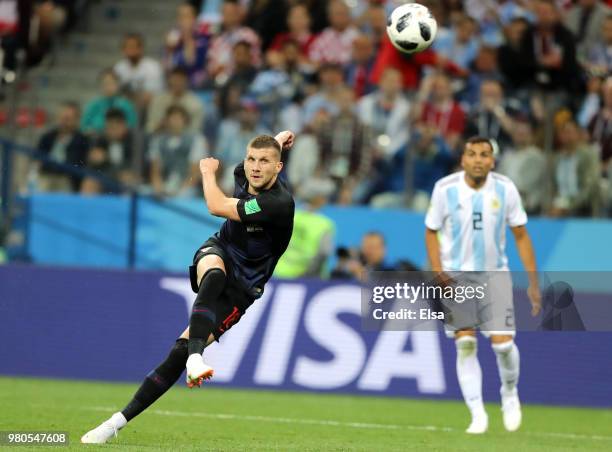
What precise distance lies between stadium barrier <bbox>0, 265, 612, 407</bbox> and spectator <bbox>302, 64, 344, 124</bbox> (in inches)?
105

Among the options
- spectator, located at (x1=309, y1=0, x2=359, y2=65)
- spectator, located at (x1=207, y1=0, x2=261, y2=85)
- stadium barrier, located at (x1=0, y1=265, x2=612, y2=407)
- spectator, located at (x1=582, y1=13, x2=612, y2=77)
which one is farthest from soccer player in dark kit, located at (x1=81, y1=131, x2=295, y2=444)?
spectator, located at (x1=207, y1=0, x2=261, y2=85)

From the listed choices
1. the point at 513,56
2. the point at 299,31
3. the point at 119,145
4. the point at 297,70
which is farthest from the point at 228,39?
the point at 513,56

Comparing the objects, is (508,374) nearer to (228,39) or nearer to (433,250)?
(433,250)

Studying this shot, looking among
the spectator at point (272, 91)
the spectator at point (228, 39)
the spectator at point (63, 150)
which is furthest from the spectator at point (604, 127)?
the spectator at point (63, 150)

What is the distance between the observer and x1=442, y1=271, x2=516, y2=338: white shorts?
36.0 feet

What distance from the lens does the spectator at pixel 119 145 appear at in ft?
53.0

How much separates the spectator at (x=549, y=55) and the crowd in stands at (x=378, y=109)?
0.02m

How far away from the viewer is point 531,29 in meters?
16.3

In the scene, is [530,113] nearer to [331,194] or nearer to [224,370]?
[331,194]

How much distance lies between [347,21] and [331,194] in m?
2.73

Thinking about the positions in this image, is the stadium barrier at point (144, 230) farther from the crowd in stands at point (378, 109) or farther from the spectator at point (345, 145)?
the spectator at point (345, 145)

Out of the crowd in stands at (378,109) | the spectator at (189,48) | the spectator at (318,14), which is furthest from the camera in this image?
the spectator at (318,14)

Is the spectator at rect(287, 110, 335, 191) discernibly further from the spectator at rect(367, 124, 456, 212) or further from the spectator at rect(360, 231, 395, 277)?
the spectator at rect(360, 231, 395, 277)

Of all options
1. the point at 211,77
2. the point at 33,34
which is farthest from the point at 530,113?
the point at 33,34
